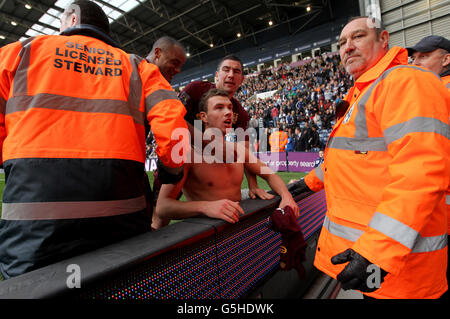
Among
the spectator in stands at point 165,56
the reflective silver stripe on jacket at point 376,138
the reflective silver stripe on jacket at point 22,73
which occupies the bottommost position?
the reflective silver stripe on jacket at point 376,138

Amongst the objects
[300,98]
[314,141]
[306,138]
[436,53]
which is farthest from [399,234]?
[300,98]

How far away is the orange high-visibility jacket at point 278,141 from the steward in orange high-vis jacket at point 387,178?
10955mm

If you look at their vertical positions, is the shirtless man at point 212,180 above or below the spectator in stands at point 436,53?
below

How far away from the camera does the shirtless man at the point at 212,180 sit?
5.81ft

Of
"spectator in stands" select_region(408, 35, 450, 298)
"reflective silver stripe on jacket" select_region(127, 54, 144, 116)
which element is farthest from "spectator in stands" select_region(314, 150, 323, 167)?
"reflective silver stripe on jacket" select_region(127, 54, 144, 116)

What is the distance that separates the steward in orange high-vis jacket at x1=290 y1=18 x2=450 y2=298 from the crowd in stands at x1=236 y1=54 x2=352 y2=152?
10476 mm

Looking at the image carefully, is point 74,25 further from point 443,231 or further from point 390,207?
point 443,231

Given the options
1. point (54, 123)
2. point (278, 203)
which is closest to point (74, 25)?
point (54, 123)

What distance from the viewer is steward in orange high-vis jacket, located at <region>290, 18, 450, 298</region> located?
890 mm

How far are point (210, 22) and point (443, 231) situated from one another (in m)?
25.6

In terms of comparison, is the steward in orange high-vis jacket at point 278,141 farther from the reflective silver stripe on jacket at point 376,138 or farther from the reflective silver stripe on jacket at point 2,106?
the reflective silver stripe on jacket at point 2,106

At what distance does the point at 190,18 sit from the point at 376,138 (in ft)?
79.4

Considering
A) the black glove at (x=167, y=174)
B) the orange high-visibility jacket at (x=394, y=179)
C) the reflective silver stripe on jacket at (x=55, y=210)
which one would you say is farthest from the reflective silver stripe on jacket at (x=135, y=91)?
the orange high-visibility jacket at (x=394, y=179)
